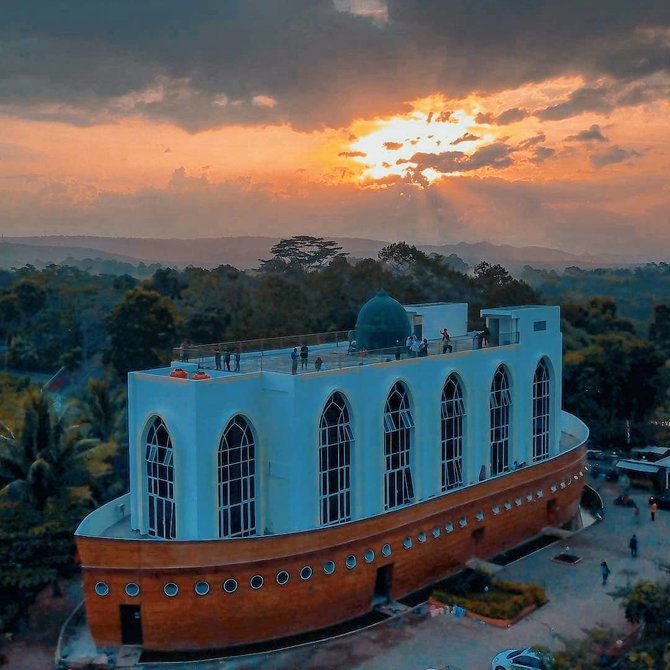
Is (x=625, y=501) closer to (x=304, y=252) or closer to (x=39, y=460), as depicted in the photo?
(x=39, y=460)

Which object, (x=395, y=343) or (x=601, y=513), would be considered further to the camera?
(x=601, y=513)

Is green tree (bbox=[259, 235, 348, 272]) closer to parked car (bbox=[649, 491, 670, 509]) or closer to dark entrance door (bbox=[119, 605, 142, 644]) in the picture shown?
parked car (bbox=[649, 491, 670, 509])

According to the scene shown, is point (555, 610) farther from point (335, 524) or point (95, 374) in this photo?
point (95, 374)

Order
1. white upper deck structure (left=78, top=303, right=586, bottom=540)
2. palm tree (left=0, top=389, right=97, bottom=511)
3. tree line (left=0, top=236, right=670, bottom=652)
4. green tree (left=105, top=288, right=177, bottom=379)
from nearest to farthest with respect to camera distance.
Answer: white upper deck structure (left=78, top=303, right=586, bottom=540) → tree line (left=0, top=236, right=670, bottom=652) → palm tree (left=0, top=389, right=97, bottom=511) → green tree (left=105, top=288, right=177, bottom=379)

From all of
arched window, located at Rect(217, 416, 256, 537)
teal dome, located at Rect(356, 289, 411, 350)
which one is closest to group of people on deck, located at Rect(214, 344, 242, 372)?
arched window, located at Rect(217, 416, 256, 537)

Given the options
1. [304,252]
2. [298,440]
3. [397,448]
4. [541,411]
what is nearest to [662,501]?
[541,411]

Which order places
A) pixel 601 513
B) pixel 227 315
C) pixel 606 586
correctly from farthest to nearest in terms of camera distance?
1. pixel 227 315
2. pixel 601 513
3. pixel 606 586

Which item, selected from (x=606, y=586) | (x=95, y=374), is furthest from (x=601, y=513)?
(x=95, y=374)
